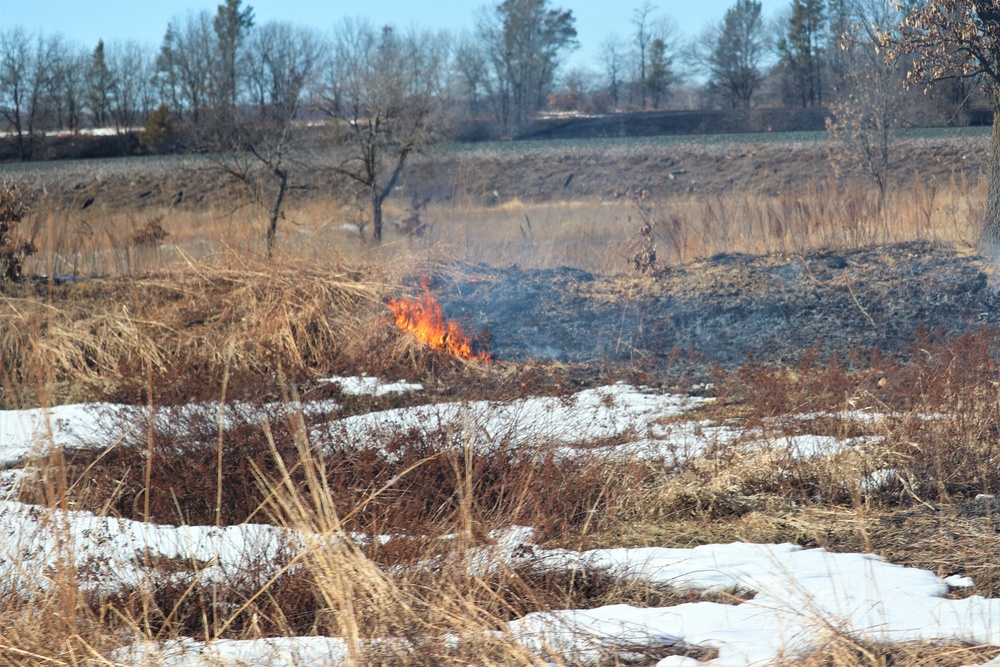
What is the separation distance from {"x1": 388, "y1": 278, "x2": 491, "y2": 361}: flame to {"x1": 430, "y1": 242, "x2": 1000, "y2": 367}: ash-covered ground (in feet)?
0.76

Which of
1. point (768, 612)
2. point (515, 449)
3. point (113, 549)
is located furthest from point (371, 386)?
point (768, 612)

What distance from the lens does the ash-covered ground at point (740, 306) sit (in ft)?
24.3

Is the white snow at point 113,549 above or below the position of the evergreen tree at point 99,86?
below

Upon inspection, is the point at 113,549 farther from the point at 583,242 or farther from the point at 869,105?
the point at 869,105

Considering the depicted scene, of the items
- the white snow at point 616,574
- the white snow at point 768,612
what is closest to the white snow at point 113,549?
the white snow at point 616,574

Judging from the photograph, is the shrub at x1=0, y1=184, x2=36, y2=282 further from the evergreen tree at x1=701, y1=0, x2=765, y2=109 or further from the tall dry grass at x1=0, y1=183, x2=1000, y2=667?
the evergreen tree at x1=701, y1=0, x2=765, y2=109

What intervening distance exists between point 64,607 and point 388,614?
1.15 meters

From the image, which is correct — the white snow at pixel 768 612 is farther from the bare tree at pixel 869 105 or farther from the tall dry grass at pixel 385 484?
the bare tree at pixel 869 105

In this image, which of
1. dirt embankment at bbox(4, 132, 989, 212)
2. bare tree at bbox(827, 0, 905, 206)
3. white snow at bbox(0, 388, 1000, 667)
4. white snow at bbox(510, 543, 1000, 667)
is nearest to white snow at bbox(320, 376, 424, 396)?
white snow at bbox(0, 388, 1000, 667)

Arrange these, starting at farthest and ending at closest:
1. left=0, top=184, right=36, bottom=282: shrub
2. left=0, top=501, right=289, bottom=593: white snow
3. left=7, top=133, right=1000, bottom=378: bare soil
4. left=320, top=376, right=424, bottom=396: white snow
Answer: left=0, top=184, right=36, bottom=282: shrub < left=7, top=133, right=1000, bottom=378: bare soil < left=320, top=376, right=424, bottom=396: white snow < left=0, top=501, right=289, bottom=593: white snow

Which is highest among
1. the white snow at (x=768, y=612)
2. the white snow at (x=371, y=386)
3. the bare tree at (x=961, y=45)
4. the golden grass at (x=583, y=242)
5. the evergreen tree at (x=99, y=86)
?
the evergreen tree at (x=99, y=86)

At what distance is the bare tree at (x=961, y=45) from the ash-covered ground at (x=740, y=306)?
67cm

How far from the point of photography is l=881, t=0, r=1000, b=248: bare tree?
319 inches

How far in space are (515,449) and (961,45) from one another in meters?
6.67
